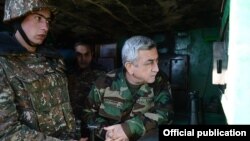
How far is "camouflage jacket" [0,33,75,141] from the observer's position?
5.39ft

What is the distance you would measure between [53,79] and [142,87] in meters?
0.61

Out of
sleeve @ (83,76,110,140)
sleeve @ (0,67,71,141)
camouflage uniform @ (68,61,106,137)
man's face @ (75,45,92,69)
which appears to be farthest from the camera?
man's face @ (75,45,92,69)

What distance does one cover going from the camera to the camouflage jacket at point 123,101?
6.94ft

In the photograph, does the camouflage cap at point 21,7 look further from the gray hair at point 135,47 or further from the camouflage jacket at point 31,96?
the gray hair at point 135,47

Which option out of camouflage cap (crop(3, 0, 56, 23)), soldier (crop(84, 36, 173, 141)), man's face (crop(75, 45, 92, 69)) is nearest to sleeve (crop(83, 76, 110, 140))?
soldier (crop(84, 36, 173, 141))

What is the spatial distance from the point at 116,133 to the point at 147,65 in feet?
1.61

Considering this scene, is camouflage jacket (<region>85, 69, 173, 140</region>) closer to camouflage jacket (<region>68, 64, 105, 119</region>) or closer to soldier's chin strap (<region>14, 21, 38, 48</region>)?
soldier's chin strap (<region>14, 21, 38, 48</region>)

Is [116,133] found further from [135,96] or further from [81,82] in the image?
[81,82]

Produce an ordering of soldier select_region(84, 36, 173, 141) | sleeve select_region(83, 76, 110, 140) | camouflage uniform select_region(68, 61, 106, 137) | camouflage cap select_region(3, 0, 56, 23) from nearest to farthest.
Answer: camouflage cap select_region(3, 0, 56, 23) < soldier select_region(84, 36, 173, 141) < sleeve select_region(83, 76, 110, 140) < camouflage uniform select_region(68, 61, 106, 137)

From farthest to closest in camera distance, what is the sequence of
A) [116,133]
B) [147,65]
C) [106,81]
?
[106,81]
[147,65]
[116,133]

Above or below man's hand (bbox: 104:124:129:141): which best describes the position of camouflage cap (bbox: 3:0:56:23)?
above

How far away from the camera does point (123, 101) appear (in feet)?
7.09

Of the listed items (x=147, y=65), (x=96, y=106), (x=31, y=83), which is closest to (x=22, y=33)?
(x=31, y=83)

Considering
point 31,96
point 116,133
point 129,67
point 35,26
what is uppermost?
point 35,26
